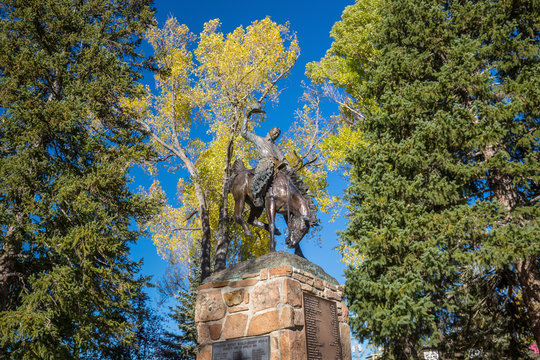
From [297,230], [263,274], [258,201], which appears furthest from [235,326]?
[258,201]

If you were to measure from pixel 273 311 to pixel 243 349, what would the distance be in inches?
23.4

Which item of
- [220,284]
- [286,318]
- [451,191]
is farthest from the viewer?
[451,191]

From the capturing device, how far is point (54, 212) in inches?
295

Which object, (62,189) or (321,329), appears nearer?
(321,329)

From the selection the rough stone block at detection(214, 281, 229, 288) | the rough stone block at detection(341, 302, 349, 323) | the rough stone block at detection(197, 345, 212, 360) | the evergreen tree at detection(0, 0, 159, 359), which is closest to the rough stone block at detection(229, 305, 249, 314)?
the rough stone block at detection(214, 281, 229, 288)

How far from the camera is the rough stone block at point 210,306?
498 centimetres

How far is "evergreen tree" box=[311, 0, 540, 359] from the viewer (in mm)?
6199

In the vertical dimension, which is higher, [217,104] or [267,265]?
[217,104]

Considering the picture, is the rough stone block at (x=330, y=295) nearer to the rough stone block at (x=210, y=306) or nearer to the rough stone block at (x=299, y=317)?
the rough stone block at (x=299, y=317)

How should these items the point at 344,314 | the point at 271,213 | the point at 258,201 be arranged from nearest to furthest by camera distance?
the point at 344,314
the point at 271,213
the point at 258,201

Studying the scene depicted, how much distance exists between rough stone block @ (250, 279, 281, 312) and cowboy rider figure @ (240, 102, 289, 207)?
5.52 feet

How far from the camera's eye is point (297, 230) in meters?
5.87

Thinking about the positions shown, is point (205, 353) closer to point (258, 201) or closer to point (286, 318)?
point (286, 318)

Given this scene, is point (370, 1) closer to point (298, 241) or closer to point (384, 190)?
point (384, 190)
